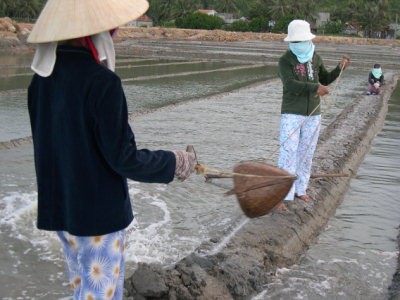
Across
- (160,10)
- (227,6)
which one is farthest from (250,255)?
(227,6)

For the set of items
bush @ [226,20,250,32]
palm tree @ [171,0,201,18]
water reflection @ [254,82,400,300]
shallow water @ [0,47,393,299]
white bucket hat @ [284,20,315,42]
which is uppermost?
palm tree @ [171,0,201,18]

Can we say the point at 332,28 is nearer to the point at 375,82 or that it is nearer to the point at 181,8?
the point at 181,8

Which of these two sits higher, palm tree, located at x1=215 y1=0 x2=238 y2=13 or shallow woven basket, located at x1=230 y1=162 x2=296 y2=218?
palm tree, located at x1=215 y1=0 x2=238 y2=13

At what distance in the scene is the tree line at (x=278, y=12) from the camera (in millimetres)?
54250

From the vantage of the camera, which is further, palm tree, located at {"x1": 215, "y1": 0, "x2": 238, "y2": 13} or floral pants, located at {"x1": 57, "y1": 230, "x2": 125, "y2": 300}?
palm tree, located at {"x1": 215, "y1": 0, "x2": 238, "y2": 13}

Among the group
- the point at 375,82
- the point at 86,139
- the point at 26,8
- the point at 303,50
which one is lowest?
the point at 375,82

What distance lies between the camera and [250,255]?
365 centimetres

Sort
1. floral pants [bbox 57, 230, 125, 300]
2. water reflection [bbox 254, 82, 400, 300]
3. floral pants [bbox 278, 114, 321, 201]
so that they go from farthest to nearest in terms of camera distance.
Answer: floral pants [bbox 278, 114, 321, 201] < water reflection [bbox 254, 82, 400, 300] < floral pants [bbox 57, 230, 125, 300]

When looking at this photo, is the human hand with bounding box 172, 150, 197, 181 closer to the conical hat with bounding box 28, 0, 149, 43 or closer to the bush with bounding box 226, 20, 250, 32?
the conical hat with bounding box 28, 0, 149, 43

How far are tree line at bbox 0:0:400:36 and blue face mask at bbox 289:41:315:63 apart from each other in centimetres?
4951

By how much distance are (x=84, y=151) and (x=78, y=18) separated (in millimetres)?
465

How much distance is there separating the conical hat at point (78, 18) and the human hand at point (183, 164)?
550 mm

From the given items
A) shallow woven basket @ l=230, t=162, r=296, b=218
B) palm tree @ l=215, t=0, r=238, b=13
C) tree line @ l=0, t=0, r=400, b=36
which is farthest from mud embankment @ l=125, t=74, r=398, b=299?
palm tree @ l=215, t=0, r=238, b=13

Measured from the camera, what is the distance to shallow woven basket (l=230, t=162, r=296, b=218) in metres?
2.66
